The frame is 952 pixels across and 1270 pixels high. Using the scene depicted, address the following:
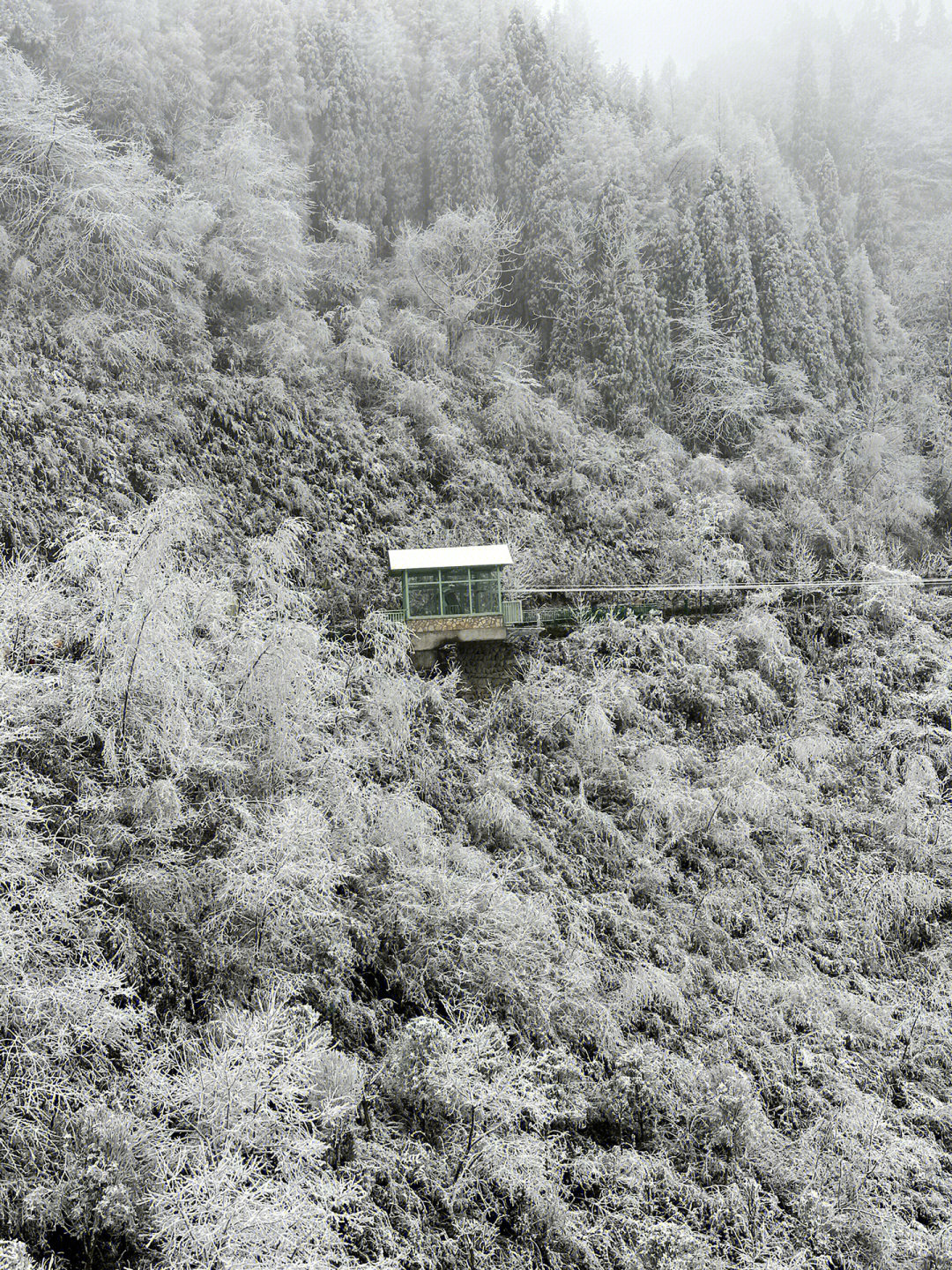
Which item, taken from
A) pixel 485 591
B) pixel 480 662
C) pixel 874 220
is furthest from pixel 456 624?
pixel 874 220

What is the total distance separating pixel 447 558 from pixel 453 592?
729 millimetres

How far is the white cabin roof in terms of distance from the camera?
18.5 meters

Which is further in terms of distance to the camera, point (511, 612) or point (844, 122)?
point (844, 122)

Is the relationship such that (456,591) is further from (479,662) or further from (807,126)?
(807,126)

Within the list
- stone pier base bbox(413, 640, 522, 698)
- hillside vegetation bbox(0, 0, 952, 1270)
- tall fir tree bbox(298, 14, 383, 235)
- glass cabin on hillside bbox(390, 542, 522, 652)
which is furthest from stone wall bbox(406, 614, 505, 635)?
tall fir tree bbox(298, 14, 383, 235)

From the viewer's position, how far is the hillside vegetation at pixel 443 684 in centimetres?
1046

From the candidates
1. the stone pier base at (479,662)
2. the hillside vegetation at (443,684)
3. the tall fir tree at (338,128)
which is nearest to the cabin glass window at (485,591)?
the stone pier base at (479,662)

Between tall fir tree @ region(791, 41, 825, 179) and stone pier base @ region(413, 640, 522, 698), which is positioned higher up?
tall fir tree @ region(791, 41, 825, 179)

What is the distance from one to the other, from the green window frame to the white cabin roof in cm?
19

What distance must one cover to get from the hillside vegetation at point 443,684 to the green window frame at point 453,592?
1091 millimetres

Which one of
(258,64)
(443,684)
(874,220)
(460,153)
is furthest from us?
(874,220)

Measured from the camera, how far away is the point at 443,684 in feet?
61.2

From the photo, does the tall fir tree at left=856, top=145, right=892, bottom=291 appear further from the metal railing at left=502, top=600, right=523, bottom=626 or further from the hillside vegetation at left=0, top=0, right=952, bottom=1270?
the metal railing at left=502, top=600, right=523, bottom=626

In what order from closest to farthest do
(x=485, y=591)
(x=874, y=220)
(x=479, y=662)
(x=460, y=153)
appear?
1. (x=485, y=591)
2. (x=479, y=662)
3. (x=460, y=153)
4. (x=874, y=220)
